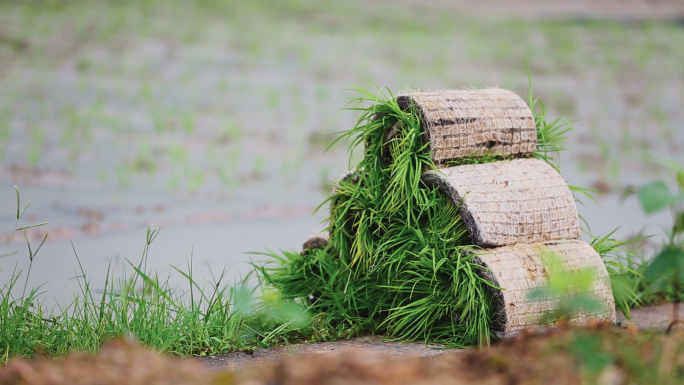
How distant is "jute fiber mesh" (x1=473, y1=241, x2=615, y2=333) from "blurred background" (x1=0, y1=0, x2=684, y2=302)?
1.45 meters

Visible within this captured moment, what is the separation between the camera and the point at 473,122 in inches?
92.6

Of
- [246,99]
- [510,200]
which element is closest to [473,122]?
[510,200]

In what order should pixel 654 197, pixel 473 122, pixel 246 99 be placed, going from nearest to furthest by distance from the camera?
pixel 654 197
pixel 473 122
pixel 246 99

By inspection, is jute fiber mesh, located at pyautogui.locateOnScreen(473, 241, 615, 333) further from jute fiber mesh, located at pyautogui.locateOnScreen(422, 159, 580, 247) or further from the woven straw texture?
the woven straw texture

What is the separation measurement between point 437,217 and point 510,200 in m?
0.22

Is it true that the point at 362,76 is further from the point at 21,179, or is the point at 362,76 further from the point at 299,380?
the point at 299,380

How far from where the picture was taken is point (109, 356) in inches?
42.6

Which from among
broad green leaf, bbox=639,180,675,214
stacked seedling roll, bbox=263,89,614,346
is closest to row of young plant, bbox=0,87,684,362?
stacked seedling roll, bbox=263,89,614,346

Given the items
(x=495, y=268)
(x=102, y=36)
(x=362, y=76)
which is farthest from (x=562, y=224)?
(x=102, y=36)

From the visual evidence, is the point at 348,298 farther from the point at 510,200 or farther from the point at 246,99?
the point at 246,99

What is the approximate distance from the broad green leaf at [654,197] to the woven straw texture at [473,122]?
1.13m

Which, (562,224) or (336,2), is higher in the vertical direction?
(336,2)

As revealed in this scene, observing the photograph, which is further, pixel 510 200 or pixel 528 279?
pixel 510 200

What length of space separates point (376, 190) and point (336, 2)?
4.85 meters
